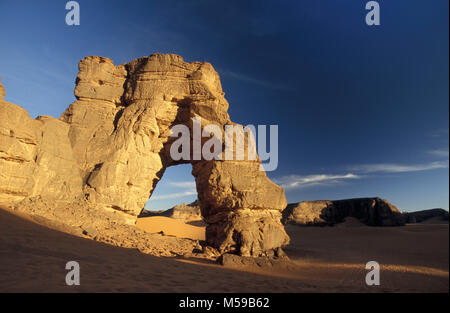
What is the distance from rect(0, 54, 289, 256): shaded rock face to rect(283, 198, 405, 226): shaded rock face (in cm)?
1845

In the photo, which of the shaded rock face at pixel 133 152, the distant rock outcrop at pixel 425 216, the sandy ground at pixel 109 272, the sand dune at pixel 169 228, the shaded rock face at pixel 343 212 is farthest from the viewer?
the distant rock outcrop at pixel 425 216

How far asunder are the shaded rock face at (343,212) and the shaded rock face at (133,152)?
1845cm

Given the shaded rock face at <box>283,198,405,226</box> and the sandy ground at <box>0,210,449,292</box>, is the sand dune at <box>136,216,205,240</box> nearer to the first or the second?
the shaded rock face at <box>283,198,405,226</box>

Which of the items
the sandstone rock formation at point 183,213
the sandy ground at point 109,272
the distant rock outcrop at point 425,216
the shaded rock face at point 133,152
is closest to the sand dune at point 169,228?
the shaded rock face at point 133,152

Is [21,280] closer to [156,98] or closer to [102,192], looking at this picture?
[102,192]

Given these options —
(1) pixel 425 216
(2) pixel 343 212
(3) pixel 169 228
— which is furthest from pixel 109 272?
(1) pixel 425 216

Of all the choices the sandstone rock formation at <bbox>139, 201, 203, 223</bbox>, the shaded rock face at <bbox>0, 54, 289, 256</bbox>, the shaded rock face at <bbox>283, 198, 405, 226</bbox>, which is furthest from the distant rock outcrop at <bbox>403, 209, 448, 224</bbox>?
the shaded rock face at <bbox>0, 54, 289, 256</bbox>

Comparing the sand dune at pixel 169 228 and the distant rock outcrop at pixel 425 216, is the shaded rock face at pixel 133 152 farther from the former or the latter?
the distant rock outcrop at pixel 425 216

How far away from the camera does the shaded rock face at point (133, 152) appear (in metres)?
11.3

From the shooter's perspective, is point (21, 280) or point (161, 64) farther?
point (161, 64)

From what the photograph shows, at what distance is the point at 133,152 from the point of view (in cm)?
1422
